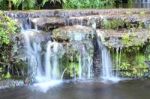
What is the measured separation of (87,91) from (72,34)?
1.83 meters

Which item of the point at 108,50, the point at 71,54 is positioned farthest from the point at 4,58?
the point at 108,50

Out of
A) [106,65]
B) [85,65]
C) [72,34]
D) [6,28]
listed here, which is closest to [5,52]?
[6,28]

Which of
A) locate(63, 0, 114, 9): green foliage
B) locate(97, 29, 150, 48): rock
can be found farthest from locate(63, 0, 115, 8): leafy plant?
locate(97, 29, 150, 48): rock

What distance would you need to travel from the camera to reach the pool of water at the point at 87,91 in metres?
8.57

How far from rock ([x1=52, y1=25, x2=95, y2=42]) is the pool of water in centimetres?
121

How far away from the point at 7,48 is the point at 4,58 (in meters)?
0.27

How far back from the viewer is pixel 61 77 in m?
9.98

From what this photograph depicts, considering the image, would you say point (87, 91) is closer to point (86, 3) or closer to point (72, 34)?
point (72, 34)

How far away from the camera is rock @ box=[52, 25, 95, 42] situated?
998cm

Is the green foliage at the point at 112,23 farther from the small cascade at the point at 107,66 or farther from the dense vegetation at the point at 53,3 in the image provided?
the dense vegetation at the point at 53,3

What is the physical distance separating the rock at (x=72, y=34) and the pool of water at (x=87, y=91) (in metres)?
1.21

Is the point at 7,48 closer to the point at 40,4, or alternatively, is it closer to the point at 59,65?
the point at 59,65

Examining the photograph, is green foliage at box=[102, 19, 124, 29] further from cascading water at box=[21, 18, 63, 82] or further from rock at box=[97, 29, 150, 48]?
cascading water at box=[21, 18, 63, 82]

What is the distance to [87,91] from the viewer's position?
29.2 ft
